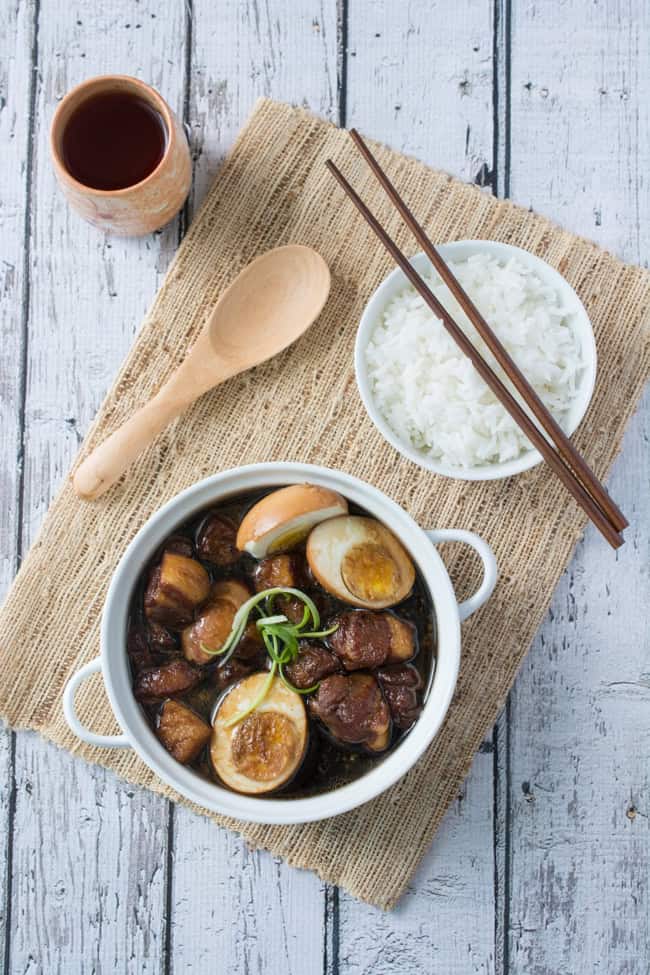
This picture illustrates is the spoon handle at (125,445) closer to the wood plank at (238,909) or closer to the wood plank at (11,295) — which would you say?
the wood plank at (11,295)

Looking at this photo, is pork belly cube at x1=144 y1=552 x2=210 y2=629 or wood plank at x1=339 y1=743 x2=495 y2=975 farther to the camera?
wood plank at x1=339 y1=743 x2=495 y2=975

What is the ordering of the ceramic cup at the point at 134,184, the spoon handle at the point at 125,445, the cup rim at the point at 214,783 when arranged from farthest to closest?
1. the spoon handle at the point at 125,445
2. the ceramic cup at the point at 134,184
3. the cup rim at the point at 214,783

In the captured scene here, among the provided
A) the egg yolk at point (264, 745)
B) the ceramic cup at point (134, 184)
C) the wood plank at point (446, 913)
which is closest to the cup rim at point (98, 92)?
the ceramic cup at point (134, 184)

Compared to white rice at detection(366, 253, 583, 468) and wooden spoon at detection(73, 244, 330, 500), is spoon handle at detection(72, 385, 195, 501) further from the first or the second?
white rice at detection(366, 253, 583, 468)

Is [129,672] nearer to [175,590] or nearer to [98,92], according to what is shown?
[175,590]

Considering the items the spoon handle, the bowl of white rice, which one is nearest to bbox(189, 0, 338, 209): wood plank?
the bowl of white rice

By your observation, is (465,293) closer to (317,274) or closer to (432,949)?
(317,274)
